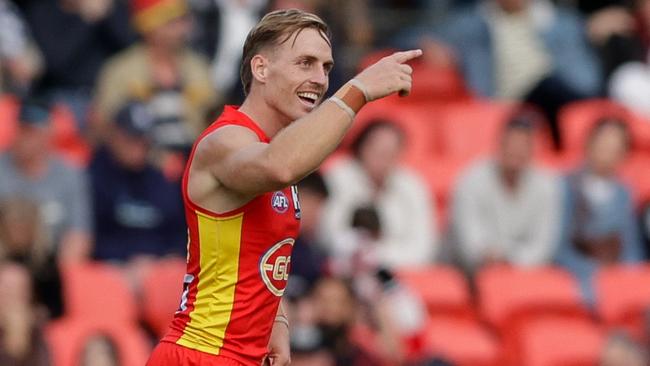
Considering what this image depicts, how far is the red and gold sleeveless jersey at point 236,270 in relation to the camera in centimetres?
459

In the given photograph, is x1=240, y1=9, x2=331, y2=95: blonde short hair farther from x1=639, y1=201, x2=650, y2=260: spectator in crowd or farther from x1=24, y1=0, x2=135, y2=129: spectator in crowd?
x1=639, y1=201, x2=650, y2=260: spectator in crowd

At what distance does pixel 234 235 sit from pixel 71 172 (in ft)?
13.7

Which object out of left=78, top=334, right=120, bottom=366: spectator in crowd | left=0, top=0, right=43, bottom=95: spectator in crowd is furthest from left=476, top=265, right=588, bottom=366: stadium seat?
left=0, top=0, right=43, bottom=95: spectator in crowd

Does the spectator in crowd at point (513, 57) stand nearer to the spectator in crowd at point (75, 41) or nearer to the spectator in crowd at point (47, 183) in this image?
the spectator in crowd at point (75, 41)

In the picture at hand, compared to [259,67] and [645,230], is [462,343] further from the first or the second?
[259,67]

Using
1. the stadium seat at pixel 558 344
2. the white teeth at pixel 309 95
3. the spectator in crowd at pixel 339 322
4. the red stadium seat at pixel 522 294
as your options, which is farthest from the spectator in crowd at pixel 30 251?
the white teeth at pixel 309 95

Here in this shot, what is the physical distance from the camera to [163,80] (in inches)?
374

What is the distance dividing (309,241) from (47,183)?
1.47 m

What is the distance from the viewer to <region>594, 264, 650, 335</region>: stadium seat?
942 cm

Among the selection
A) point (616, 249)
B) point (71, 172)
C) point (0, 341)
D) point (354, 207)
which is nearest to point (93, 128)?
point (71, 172)

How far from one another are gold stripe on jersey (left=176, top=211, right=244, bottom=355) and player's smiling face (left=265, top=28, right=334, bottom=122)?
0.36 m

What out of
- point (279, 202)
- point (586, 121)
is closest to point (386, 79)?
point (279, 202)

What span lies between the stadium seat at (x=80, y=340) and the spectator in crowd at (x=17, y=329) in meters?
0.10

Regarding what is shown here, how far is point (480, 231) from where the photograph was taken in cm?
946
